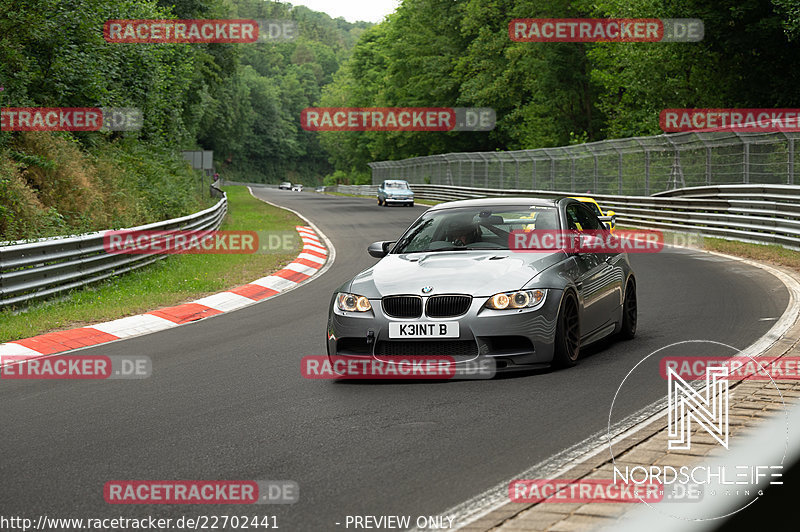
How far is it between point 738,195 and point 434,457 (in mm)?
19379

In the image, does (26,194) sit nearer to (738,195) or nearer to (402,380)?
(402,380)

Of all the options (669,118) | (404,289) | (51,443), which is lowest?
(51,443)

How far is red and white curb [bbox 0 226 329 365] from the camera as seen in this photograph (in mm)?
10250

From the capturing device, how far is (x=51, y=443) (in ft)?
19.4

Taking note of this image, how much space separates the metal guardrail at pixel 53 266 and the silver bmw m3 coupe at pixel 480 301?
18.5 ft

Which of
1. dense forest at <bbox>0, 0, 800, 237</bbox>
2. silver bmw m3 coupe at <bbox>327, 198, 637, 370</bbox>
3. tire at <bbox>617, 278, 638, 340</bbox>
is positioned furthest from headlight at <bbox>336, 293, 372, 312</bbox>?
dense forest at <bbox>0, 0, 800, 237</bbox>

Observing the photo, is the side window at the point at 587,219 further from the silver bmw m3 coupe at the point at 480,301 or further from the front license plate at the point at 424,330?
the front license plate at the point at 424,330

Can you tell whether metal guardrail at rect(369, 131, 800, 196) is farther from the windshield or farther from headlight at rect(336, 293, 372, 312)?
headlight at rect(336, 293, 372, 312)

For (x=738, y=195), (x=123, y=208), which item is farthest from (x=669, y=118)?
(x=123, y=208)

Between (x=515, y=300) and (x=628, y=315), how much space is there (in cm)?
246

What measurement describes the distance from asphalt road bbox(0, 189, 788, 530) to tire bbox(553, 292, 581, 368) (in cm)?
12

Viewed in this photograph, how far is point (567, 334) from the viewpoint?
7.78 m

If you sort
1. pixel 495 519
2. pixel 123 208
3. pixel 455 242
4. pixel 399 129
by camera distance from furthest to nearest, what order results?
pixel 399 129, pixel 123 208, pixel 455 242, pixel 495 519

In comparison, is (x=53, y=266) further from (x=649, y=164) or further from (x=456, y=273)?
(x=649, y=164)
